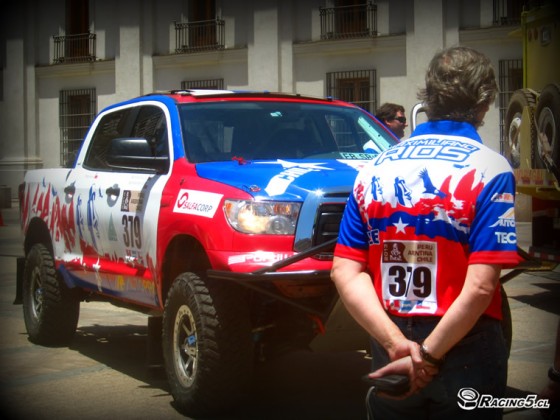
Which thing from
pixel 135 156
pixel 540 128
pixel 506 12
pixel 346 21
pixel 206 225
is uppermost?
pixel 346 21

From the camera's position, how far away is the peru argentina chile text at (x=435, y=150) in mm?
3014

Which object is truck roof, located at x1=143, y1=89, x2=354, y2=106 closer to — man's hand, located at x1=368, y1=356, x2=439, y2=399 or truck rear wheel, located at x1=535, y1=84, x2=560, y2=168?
truck rear wheel, located at x1=535, y1=84, x2=560, y2=168

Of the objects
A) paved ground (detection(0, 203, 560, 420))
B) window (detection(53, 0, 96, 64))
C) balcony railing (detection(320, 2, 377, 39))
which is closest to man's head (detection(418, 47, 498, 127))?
paved ground (detection(0, 203, 560, 420))

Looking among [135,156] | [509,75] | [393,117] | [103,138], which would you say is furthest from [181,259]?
[509,75]

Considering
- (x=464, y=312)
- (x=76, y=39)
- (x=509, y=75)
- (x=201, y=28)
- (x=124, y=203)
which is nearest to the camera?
(x=464, y=312)

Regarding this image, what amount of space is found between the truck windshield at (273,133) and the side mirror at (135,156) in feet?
0.68

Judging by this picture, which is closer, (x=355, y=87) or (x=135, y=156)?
(x=135, y=156)

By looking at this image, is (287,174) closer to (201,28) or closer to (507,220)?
(507,220)

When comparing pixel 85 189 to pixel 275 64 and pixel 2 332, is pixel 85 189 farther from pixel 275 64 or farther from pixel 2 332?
pixel 275 64

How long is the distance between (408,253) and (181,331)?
2912 mm

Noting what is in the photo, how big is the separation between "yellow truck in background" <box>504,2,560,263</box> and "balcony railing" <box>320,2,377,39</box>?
15314mm

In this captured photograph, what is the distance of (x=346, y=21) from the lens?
26.0m

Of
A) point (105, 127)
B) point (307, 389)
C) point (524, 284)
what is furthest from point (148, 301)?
point (524, 284)

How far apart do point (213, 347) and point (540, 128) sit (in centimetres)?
502
